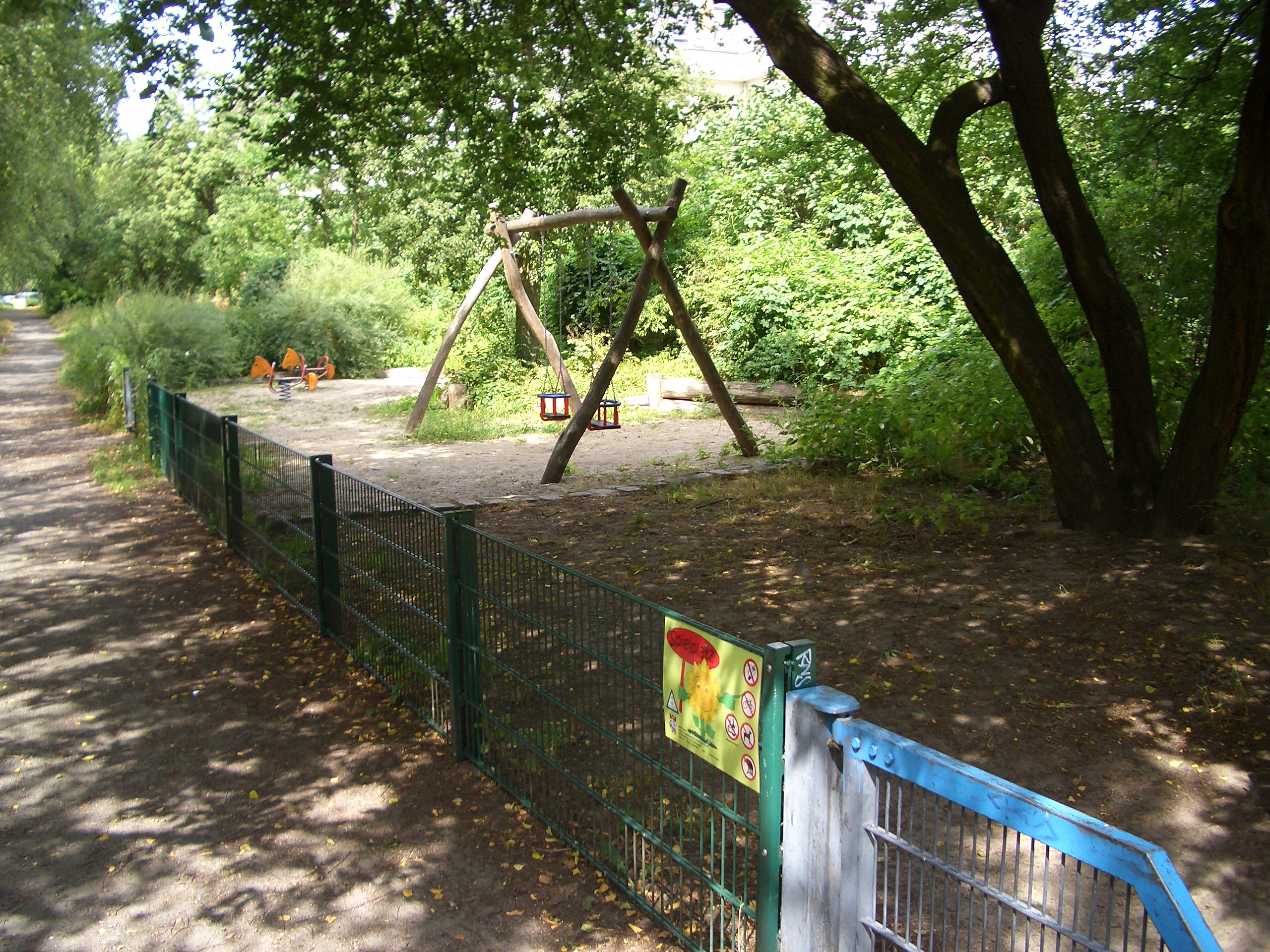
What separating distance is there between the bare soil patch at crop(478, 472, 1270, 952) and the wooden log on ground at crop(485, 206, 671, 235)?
520 cm

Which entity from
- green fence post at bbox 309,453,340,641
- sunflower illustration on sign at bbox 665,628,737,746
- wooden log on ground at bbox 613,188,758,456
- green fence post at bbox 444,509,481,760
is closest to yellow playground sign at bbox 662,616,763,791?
sunflower illustration on sign at bbox 665,628,737,746

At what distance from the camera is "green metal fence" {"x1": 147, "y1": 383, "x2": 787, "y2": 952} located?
316 centimetres

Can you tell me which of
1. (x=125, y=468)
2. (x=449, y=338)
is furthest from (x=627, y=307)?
(x=125, y=468)

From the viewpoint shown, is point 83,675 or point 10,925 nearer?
point 10,925

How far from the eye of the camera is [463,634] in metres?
4.63

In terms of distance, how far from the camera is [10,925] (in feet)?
11.5

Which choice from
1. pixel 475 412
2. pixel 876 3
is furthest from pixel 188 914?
pixel 475 412

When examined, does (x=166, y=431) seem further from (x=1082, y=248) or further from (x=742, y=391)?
(x=1082, y=248)

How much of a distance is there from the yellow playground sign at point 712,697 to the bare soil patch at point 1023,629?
177cm

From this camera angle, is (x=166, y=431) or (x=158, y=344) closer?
(x=166, y=431)

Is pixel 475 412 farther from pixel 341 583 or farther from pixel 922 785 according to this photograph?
pixel 922 785

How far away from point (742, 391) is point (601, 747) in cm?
1462

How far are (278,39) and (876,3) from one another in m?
5.13

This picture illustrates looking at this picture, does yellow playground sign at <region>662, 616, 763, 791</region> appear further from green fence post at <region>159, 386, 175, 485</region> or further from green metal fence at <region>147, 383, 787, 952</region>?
green fence post at <region>159, 386, 175, 485</region>
